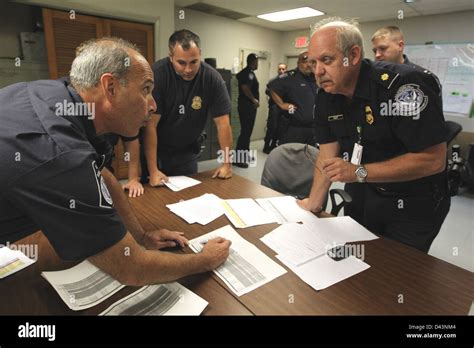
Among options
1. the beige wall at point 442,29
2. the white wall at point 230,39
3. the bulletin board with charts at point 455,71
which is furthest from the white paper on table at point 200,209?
the bulletin board with charts at point 455,71

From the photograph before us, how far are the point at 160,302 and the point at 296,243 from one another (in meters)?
0.57

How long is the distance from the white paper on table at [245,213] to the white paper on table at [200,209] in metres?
0.05

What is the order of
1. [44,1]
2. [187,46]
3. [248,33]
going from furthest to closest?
[248,33]
[44,1]
[187,46]

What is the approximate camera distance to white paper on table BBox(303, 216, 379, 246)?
1.23 metres

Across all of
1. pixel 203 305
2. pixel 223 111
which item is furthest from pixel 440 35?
pixel 203 305

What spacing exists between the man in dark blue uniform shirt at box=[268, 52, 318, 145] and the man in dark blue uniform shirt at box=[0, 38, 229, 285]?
2.98 meters

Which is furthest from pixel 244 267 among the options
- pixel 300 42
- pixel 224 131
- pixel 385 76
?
pixel 300 42

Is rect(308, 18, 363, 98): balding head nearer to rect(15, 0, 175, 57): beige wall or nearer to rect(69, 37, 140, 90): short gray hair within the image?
rect(69, 37, 140, 90): short gray hair

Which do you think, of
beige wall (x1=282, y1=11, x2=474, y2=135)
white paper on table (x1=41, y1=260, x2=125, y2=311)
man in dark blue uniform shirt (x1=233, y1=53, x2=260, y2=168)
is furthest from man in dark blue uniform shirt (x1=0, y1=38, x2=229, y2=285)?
beige wall (x1=282, y1=11, x2=474, y2=135)

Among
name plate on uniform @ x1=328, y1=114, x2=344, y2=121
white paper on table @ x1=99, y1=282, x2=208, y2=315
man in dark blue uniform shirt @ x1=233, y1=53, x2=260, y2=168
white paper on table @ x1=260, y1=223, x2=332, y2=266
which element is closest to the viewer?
white paper on table @ x1=99, y1=282, x2=208, y2=315

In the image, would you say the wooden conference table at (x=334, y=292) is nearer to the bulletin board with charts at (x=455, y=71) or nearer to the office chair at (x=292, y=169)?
the office chair at (x=292, y=169)

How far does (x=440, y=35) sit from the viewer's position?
472 cm
